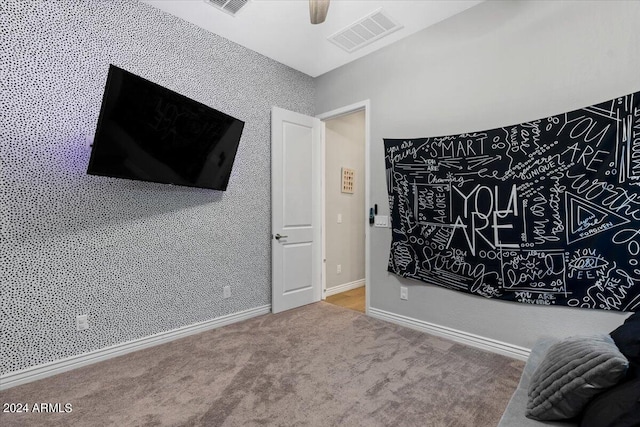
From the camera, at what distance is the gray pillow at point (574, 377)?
1.11 m

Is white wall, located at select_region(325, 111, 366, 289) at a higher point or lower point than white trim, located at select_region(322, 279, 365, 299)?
higher

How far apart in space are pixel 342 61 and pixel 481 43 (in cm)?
145

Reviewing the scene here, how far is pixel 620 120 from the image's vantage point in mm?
1942

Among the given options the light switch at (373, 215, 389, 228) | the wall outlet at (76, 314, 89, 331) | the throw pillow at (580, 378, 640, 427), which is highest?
the light switch at (373, 215, 389, 228)

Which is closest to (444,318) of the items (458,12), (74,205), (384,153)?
(384,153)

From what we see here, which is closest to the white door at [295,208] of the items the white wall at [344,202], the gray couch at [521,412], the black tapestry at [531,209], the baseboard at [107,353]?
the white wall at [344,202]

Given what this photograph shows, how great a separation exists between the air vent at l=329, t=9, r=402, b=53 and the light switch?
176 cm

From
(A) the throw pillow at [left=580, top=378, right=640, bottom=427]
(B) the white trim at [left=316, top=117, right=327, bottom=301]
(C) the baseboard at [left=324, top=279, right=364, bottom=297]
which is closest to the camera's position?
(A) the throw pillow at [left=580, top=378, right=640, bottom=427]

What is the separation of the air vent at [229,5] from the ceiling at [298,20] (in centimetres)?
3

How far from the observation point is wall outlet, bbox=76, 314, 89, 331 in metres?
2.26

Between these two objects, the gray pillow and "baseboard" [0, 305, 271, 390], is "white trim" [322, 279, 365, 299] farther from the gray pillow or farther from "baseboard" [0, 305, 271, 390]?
the gray pillow

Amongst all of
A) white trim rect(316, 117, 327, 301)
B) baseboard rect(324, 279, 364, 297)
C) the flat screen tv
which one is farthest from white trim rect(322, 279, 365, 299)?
the flat screen tv

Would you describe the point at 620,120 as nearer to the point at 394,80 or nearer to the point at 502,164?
the point at 502,164

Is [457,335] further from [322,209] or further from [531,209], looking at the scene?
[322,209]
